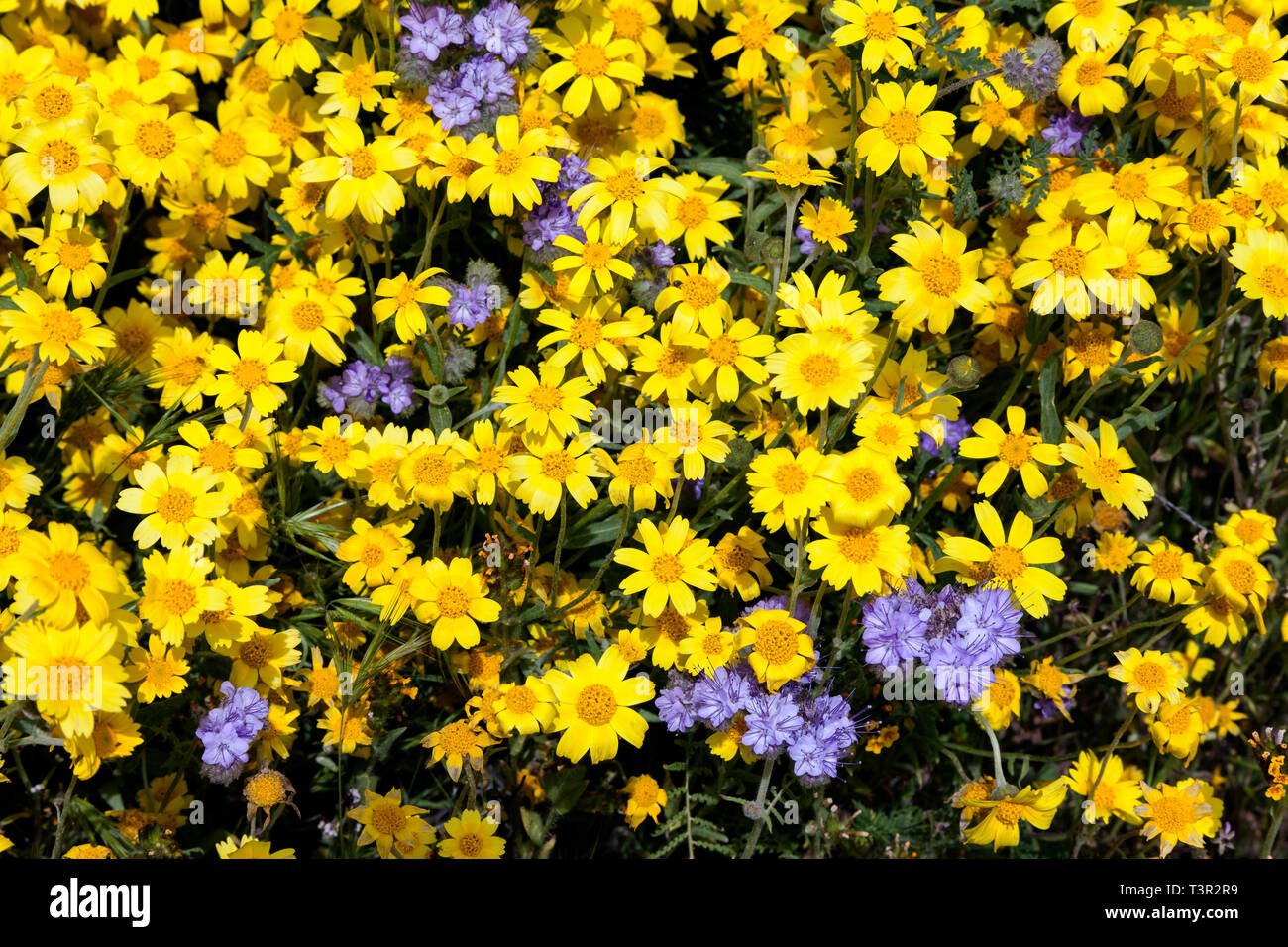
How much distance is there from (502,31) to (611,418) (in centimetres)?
92

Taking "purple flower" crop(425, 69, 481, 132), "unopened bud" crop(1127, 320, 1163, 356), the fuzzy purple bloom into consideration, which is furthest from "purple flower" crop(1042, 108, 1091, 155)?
the fuzzy purple bloom

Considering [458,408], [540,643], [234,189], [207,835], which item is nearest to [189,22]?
[234,189]

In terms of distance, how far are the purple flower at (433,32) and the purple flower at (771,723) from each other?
1634 mm

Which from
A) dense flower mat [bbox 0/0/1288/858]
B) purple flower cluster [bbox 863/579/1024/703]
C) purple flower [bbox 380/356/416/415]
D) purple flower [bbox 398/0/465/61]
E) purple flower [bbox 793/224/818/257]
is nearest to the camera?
purple flower cluster [bbox 863/579/1024/703]

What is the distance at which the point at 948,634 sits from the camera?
2.50 m

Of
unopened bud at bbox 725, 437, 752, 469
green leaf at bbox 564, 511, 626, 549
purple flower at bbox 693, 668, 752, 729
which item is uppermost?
unopened bud at bbox 725, 437, 752, 469

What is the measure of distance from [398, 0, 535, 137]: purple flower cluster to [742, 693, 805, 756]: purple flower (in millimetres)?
1453

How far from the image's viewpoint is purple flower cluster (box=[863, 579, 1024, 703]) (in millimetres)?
2404

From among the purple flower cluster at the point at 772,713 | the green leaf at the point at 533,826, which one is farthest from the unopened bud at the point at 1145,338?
the green leaf at the point at 533,826

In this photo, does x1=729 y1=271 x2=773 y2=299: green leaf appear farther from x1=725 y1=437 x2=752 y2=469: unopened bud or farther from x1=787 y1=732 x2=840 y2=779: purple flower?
x1=787 y1=732 x2=840 y2=779: purple flower

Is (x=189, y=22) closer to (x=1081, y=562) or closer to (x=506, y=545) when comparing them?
(x=506, y=545)

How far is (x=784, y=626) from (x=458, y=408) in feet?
3.29

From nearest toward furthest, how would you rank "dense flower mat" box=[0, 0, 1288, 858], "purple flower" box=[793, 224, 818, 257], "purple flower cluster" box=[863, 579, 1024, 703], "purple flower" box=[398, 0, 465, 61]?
"purple flower cluster" box=[863, 579, 1024, 703] → "dense flower mat" box=[0, 0, 1288, 858] → "purple flower" box=[398, 0, 465, 61] → "purple flower" box=[793, 224, 818, 257]
